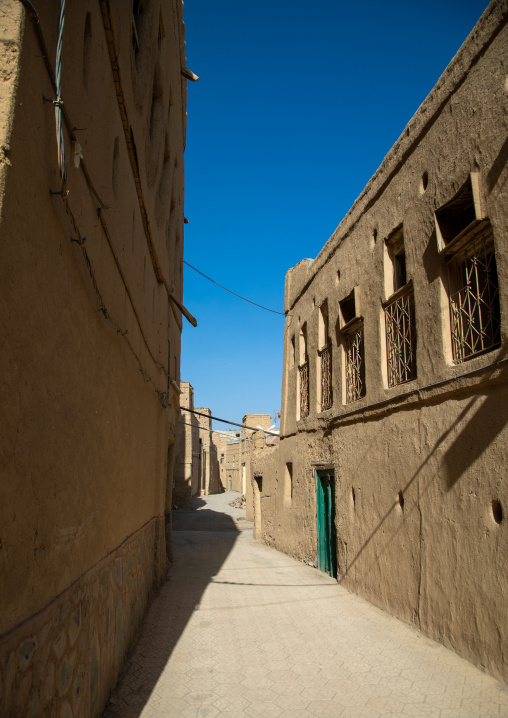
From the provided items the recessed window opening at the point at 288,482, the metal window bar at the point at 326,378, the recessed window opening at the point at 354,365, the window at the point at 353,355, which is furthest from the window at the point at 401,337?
the recessed window opening at the point at 288,482

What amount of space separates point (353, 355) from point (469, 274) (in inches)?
142

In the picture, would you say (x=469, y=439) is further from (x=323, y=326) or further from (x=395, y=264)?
(x=323, y=326)

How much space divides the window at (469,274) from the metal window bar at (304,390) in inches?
243

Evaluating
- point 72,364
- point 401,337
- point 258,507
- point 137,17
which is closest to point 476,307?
point 401,337

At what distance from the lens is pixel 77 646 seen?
307 centimetres

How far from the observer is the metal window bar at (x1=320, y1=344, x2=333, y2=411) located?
10.1 m

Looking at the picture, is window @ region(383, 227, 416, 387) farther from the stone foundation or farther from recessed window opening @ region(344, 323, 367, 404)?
the stone foundation

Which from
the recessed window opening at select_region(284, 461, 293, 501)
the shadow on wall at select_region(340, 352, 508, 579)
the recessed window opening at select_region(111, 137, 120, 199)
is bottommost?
the recessed window opening at select_region(284, 461, 293, 501)

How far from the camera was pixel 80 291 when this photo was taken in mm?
3178

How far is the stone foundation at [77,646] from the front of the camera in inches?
83.3

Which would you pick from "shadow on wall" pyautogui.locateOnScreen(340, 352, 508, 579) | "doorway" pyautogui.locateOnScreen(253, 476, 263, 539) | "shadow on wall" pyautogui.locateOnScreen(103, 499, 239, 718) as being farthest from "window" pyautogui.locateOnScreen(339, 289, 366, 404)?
"doorway" pyautogui.locateOnScreen(253, 476, 263, 539)

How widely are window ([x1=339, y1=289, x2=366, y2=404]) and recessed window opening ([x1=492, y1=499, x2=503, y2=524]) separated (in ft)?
12.5

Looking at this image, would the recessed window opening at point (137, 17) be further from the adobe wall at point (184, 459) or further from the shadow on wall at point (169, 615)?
the adobe wall at point (184, 459)

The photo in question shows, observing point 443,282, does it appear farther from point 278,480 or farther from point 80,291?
point 278,480
